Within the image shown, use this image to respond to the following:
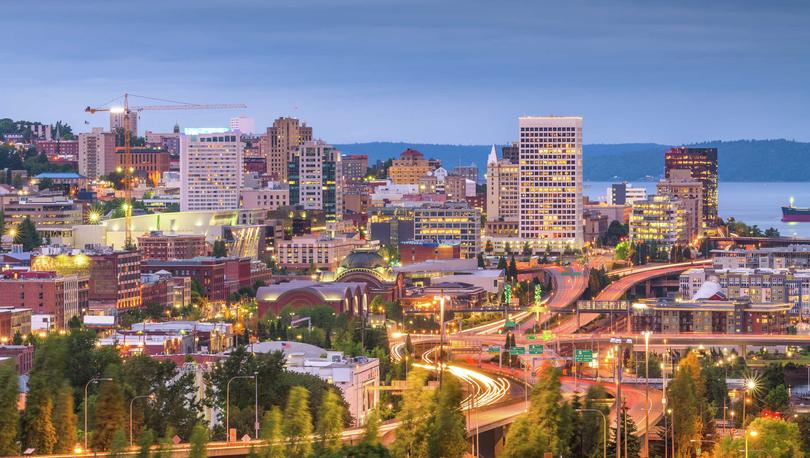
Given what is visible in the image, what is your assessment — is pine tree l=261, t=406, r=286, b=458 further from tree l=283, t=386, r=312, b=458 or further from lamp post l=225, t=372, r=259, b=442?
lamp post l=225, t=372, r=259, b=442

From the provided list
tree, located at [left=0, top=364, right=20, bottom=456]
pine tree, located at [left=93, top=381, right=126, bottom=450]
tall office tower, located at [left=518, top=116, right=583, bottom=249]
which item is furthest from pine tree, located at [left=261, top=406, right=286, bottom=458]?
tall office tower, located at [left=518, top=116, right=583, bottom=249]

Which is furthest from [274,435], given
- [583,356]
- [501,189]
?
[501,189]

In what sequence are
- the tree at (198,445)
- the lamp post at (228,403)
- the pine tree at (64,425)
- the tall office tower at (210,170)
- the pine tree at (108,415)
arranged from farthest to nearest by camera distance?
the tall office tower at (210,170)
the lamp post at (228,403)
the pine tree at (108,415)
the pine tree at (64,425)
the tree at (198,445)

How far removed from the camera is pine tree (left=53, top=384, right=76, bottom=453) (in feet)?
167

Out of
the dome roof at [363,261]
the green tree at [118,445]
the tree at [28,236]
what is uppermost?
the tree at [28,236]

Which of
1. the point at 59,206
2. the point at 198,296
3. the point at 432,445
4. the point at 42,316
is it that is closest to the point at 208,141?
the point at 59,206

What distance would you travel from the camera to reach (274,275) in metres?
128

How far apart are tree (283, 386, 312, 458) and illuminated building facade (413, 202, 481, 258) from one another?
99239mm

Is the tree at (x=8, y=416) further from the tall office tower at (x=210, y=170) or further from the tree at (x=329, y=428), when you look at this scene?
the tall office tower at (x=210, y=170)

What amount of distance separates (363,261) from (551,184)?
50.4 meters

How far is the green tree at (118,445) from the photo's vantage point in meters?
47.4

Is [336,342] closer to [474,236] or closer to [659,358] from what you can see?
[659,358]

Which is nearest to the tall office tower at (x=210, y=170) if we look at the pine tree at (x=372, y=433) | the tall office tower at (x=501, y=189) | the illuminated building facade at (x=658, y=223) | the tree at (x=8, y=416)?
the tall office tower at (x=501, y=189)

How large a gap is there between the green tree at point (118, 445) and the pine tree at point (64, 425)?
1.96 meters
